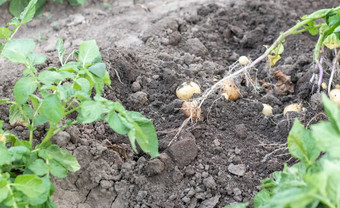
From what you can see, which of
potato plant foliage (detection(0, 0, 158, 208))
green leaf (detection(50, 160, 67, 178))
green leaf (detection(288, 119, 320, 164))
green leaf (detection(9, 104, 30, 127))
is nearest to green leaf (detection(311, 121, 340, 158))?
green leaf (detection(288, 119, 320, 164))

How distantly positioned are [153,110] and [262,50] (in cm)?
107

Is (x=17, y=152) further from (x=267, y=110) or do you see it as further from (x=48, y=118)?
(x=267, y=110)

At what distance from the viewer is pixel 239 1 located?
3707mm

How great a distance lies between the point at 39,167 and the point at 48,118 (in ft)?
0.70

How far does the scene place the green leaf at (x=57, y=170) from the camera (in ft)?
6.55

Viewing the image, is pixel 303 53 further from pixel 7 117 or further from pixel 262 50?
pixel 7 117

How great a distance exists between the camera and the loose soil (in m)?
2.33

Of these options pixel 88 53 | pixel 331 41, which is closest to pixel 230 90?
pixel 331 41

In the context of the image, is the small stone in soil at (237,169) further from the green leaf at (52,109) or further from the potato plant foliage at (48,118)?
the green leaf at (52,109)

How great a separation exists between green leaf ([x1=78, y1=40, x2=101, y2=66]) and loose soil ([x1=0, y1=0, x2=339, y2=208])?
0.42m

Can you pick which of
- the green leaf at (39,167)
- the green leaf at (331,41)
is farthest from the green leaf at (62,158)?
the green leaf at (331,41)

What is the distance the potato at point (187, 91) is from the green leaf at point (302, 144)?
3.44ft

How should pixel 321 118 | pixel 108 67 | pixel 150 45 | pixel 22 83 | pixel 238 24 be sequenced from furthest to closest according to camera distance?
pixel 238 24 < pixel 150 45 < pixel 108 67 < pixel 321 118 < pixel 22 83

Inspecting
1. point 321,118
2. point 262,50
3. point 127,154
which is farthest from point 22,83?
point 262,50
